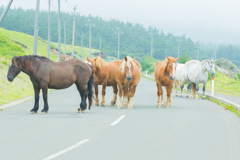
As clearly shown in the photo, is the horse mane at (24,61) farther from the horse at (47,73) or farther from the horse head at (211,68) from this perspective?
the horse head at (211,68)

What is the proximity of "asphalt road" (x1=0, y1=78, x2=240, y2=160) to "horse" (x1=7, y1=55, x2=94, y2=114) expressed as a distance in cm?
95

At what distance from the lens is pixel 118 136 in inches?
304

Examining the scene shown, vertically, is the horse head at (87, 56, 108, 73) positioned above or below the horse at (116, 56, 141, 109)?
above

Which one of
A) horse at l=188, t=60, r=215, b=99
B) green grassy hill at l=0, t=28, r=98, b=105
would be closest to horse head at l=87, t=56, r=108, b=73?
green grassy hill at l=0, t=28, r=98, b=105

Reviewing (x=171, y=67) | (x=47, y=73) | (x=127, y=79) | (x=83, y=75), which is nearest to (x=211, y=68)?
(x=171, y=67)

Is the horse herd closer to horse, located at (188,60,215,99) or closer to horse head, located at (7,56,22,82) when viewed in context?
horse head, located at (7,56,22,82)

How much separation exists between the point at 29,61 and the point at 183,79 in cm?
1106

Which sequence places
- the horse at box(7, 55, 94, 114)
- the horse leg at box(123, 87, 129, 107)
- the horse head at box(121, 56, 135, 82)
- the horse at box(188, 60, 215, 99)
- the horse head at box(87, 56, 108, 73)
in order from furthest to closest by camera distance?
the horse at box(188, 60, 215, 99)
the horse head at box(87, 56, 108, 73)
the horse leg at box(123, 87, 129, 107)
the horse head at box(121, 56, 135, 82)
the horse at box(7, 55, 94, 114)

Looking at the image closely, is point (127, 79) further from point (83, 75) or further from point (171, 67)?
point (171, 67)

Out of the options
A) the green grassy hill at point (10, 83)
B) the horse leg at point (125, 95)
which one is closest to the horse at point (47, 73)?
the horse leg at point (125, 95)

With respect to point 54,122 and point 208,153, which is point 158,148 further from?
point 54,122

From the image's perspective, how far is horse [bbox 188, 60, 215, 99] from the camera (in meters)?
18.2

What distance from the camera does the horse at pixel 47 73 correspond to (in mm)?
11477

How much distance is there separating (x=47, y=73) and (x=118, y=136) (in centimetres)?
472
